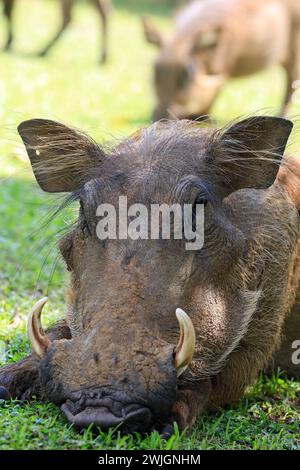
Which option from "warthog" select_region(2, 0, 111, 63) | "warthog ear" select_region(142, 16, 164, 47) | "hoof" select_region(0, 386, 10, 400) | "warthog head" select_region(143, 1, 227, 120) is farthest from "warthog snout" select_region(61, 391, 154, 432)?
"warthog" select_region(2, 0, 111, 63)

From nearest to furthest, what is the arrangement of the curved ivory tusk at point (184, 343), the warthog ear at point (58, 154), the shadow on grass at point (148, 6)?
the curved ivory tusk at point (184, 343)
the warthog ear at point (58, 154)
the shadow on grass at point (148, 6)

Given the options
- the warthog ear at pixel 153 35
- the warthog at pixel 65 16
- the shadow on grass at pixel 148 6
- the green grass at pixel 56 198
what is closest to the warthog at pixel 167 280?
the green grass at pixel 56 198

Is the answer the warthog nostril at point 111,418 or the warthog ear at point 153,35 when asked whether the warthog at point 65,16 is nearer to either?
the warthog ear at point 153,35

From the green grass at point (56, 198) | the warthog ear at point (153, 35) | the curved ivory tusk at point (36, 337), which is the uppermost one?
the warthog ear at point (153, 35)

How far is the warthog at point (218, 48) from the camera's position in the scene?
11141mm

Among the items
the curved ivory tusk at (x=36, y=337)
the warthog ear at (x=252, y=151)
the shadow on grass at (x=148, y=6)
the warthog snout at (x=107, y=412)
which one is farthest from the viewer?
the shadow on grass at (x=148, y=6)

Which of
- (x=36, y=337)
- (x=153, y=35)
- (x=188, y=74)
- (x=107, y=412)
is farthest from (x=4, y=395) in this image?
(x=153, y=35)

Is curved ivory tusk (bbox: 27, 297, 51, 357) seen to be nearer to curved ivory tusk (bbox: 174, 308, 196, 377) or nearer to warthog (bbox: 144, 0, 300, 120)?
curved ivory tusk (bbox: 174, 308, 196, 377)

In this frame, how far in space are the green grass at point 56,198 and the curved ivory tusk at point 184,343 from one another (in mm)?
232

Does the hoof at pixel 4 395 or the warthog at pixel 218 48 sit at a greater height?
the warthog at pixel 218 48

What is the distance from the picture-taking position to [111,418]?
2.90 m

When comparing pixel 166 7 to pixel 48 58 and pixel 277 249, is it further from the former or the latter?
pixel 277 249

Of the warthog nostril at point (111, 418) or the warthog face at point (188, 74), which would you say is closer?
the warthog nostril at point (111, 418)

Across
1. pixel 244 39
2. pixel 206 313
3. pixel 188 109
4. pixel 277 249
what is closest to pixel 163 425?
pixel 206 313
